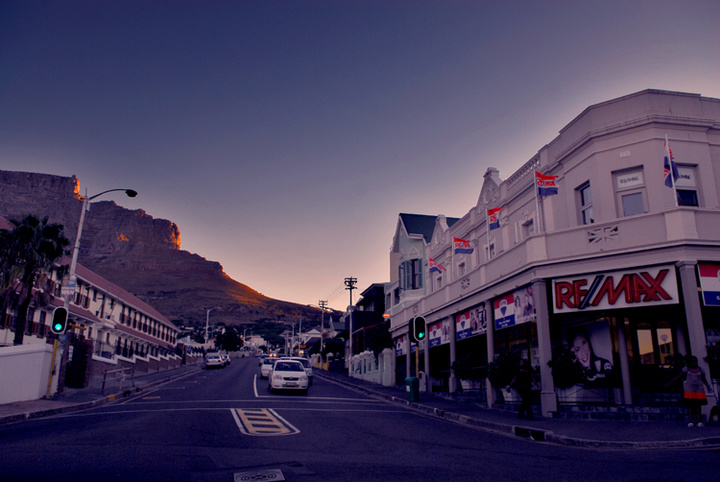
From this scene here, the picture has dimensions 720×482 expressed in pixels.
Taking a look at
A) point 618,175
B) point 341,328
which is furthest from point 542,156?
point 341,328

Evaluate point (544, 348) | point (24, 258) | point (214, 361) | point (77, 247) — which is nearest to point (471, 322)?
point (544, 348)

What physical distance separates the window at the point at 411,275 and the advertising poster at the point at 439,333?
6.24 meters

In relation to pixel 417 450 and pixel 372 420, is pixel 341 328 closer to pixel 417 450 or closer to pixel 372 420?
pixel 372 420

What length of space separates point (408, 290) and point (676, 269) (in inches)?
873

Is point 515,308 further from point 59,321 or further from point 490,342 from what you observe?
point 59,321

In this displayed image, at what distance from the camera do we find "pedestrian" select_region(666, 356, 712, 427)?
40.7 feet

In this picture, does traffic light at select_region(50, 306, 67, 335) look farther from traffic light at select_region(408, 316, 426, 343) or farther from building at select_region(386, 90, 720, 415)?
building at select_region(386, 90, 720, 415)

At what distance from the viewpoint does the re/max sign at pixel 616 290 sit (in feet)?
49.1

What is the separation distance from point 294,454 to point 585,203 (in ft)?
48.9

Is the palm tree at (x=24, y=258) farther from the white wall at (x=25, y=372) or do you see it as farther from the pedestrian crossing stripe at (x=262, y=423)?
the pedestrian crossing stripe at (x=262, y=423)

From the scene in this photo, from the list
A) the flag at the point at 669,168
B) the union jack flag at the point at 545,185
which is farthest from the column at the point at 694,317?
the union jack flag at the point at 545,185

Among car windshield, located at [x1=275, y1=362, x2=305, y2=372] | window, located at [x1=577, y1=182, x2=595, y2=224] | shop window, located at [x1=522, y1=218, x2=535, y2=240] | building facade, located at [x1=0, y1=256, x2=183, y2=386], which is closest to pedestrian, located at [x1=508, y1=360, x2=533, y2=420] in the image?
window, located at [x1=577, y1=182, x2=595, y2=224]

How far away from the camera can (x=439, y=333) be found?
28266 mm

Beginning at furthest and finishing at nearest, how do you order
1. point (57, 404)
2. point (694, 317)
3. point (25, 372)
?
point (25, 372), point (57, 404), point (694, 317)
